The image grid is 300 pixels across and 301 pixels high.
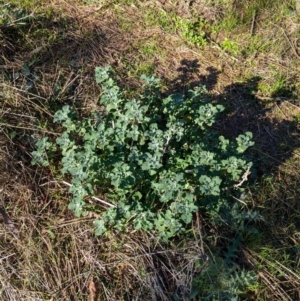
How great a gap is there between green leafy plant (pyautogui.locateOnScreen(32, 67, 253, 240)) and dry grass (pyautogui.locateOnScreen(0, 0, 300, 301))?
0.59 ft

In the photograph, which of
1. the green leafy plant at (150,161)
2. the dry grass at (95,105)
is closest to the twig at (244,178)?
the green leafy plant at (150,161)

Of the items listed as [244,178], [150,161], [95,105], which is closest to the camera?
[150,161]

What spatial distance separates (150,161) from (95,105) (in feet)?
2.85

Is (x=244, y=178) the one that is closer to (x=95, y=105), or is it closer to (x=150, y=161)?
(x=150, y=161)

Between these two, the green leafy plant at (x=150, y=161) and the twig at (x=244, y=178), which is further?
the twig at (x=244, y=178)

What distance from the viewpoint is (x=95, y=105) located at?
3221 millimetres

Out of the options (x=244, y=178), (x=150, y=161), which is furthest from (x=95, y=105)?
(x=244, y=178)

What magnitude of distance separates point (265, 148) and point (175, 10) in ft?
4.56

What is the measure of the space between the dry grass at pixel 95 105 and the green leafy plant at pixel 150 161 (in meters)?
0.18

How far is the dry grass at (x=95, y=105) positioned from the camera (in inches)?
102

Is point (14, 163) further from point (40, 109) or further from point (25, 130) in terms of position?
point (40, 109)

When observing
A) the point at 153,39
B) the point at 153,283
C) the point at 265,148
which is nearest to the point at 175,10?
the point at 153,39

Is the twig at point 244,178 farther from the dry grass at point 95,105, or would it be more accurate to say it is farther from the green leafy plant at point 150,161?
the dry grass at point 95,105

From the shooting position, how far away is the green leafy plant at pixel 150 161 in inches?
97.9
